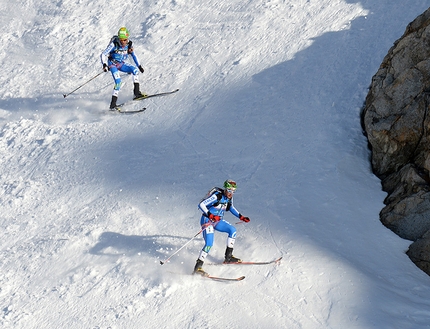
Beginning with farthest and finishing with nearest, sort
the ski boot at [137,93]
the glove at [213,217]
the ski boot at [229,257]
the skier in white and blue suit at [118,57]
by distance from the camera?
the ski boot at [137,93] → the skier in white and blue suit at [118,57] → the ski boot at [229,257] → the glove at [213,217]

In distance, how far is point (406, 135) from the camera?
45.8 feet

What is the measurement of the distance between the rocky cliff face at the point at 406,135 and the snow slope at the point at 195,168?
1.39ft

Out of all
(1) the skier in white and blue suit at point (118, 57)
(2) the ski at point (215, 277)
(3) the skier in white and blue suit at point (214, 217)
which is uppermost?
(1) the skier in white and blue suit at point (118, 57)

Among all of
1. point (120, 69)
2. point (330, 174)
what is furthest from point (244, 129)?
point (120, 69)

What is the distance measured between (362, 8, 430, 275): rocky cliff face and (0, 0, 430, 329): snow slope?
1.39ft

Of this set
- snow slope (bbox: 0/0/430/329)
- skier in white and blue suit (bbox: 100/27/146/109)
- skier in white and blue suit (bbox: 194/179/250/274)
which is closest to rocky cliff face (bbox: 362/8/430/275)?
snow slope (bbox: 0/0/430/329)

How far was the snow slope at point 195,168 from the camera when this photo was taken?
37.7 feet

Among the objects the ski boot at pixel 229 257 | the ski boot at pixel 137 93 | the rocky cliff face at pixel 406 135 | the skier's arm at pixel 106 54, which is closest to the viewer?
the ski boot at pixel 229 257

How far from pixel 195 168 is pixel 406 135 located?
18.6 feet

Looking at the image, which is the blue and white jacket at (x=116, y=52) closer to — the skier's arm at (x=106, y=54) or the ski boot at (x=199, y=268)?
the skier's arm at (x=106, y=54)

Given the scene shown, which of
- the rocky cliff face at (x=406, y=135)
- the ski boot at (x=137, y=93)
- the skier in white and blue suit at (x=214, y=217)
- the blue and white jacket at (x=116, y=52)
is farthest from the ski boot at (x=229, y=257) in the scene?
the blue and white jacket at (x=116, y=52)

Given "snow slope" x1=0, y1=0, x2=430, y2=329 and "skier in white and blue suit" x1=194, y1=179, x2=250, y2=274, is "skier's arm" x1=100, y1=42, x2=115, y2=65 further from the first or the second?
Result: "skier in white and blue suit" x1=194, y1=179, x2=250, y2=274

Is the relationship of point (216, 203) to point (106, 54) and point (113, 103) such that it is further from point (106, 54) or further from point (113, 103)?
point (106, 54)

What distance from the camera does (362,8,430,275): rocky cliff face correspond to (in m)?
13.0
